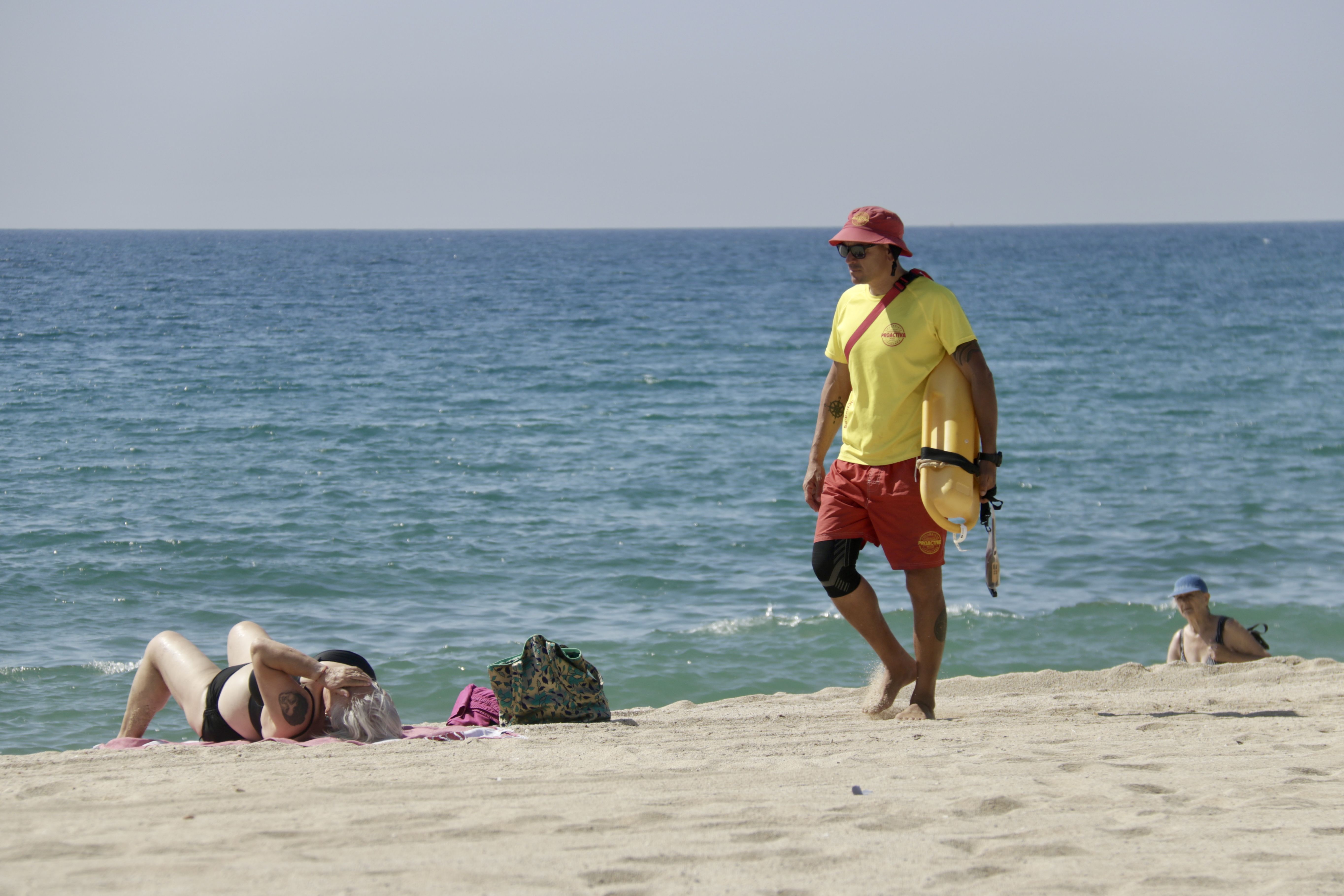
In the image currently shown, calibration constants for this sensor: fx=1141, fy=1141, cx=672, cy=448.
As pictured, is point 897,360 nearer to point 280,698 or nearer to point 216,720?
point 280,698

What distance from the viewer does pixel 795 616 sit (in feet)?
29.7

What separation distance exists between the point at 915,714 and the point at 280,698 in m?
2.57

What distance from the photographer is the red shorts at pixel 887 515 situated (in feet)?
15.0

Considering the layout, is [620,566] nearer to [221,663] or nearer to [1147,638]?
[221,663]

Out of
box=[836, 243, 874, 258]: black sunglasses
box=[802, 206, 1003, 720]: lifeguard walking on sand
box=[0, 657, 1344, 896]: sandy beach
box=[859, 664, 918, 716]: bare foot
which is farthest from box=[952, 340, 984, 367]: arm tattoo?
box=[0, 657, 1344, 896]: sandy beach

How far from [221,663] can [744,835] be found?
6.00 metres

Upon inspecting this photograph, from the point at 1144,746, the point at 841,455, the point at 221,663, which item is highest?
the point at 841,455

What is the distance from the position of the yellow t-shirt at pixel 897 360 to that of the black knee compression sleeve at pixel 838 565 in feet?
1.15

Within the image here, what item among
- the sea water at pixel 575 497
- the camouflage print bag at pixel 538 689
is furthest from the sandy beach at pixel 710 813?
the sea water at pixel 575 497

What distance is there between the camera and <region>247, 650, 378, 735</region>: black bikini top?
4.42 meters

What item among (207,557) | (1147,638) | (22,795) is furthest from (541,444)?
(22,795)

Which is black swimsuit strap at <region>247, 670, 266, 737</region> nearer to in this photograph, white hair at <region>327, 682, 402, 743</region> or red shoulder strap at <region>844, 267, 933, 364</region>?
white hair at <region>327, 682, 402, 743</region>

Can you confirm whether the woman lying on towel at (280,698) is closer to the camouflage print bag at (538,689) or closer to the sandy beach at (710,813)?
the sandy beach at (710,813)

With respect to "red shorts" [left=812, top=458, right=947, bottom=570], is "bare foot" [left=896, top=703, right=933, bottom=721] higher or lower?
lower
